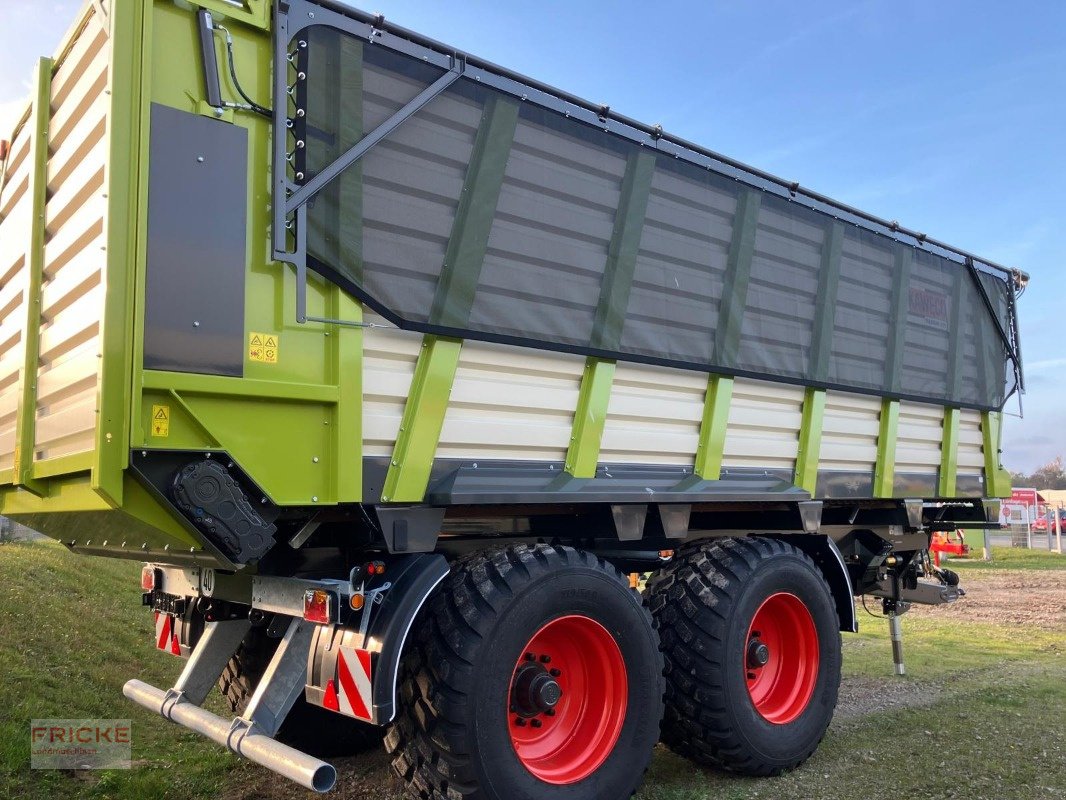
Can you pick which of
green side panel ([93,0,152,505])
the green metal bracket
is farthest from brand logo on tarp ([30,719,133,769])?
the green metal bracket

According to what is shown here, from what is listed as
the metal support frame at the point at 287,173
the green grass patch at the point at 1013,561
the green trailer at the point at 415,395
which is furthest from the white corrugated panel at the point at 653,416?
the green grass patch at the point at 1013,561

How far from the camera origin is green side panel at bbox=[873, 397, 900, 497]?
621 cm

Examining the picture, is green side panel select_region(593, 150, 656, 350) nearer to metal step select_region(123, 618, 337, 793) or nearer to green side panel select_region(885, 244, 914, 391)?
metal step select_region(123, 618, 337, 793)

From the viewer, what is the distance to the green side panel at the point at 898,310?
620cm

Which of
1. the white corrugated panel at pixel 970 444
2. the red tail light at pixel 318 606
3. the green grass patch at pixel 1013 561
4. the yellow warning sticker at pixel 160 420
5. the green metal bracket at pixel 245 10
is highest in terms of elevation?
the green metal bracket at pixel 245 10

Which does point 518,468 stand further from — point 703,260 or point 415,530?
point 703,260

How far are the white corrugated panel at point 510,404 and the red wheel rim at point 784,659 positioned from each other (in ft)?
5.94

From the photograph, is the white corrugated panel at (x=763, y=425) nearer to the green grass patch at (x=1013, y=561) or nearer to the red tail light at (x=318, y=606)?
the red tail light at (x=318, y=606)

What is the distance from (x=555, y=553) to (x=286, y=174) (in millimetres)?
1961

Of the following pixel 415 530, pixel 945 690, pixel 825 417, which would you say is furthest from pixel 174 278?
pixel 945 690

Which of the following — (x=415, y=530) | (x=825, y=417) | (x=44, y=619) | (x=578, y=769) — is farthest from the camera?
(x=44, y=619)

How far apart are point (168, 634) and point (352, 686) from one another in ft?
6.08

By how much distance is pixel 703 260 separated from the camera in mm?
4930

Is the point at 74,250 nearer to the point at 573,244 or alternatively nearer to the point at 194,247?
the point at 194,247
